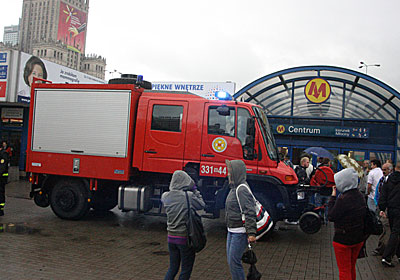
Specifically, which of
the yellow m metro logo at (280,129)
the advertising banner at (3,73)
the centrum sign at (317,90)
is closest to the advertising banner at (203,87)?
the yellow m metro logo at (280,129)

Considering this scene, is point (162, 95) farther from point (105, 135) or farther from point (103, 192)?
point (103, 192)

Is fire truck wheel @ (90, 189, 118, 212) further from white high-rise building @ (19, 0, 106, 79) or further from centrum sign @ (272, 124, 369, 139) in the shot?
white high-rise building @ (19, 0, 106, 79)

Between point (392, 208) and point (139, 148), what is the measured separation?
17.1ft

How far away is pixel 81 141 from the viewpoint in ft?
30.0

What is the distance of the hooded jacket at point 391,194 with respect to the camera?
6.38 metres

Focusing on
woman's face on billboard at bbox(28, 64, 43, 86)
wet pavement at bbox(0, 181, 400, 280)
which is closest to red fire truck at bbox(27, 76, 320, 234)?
wet pavement at bbox(0, 181, 400, 280)

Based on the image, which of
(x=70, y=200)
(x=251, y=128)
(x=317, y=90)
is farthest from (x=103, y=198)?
(x=317, y=90)

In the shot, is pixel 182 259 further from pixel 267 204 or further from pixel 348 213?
pixel 267 204

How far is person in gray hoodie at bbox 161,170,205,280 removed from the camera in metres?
4.48

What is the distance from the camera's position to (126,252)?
6992 millimetres

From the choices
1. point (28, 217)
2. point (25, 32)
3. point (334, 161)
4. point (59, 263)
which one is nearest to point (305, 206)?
point (59, 263)

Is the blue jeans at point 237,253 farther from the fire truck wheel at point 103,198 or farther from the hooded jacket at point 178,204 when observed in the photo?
the fire truck wheel at point 103,198

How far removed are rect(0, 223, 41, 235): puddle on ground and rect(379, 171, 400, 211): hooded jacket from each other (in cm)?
682

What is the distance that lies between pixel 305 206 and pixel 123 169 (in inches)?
166
